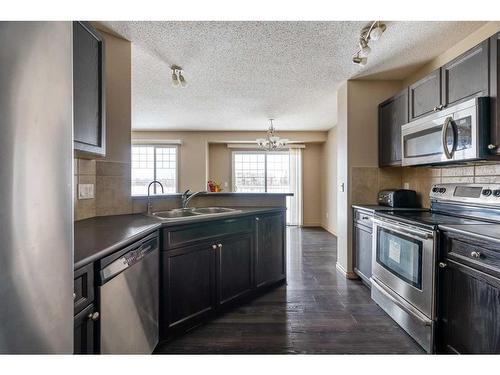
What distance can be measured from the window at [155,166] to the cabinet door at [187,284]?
480 centimetres

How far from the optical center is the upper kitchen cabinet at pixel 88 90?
4.62 ft

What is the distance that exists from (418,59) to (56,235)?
3.33 meters

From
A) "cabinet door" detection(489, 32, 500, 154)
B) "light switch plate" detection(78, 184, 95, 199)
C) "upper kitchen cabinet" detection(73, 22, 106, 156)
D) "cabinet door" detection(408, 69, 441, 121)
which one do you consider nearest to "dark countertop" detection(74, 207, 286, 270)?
"light switch plate" detection(78, 184, 95, 199)

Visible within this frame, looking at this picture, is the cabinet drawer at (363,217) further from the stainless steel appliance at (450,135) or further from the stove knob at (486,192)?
the stove knob at (486,192)

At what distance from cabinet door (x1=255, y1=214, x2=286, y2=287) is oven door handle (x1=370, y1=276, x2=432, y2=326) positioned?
907 millimetres

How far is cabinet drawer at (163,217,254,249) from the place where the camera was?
1.76m

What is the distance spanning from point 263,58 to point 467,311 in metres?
2.57

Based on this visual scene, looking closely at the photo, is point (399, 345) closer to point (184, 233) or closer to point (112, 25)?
point (184, 233)

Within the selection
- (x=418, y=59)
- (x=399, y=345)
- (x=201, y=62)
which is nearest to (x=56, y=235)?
(x=399, y=345)

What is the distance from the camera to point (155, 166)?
667cm

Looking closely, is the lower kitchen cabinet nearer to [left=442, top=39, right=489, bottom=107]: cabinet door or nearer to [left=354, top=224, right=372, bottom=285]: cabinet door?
[left=354, top=224, right=372, bottom=285]: cabinet door

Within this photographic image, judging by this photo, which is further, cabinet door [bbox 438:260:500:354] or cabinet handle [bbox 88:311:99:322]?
cabinet door [bbox 438:260:500:354]

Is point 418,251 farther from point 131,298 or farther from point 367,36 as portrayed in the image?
point 131,298

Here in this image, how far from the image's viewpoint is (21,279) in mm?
505
